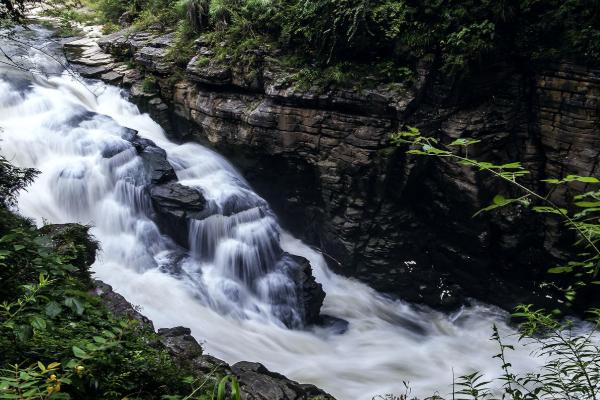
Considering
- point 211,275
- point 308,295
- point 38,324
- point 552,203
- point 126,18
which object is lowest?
point 308,295

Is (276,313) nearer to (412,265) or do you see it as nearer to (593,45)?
(412,265)

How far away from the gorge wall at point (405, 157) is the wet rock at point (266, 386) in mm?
4753

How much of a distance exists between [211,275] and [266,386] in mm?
3923

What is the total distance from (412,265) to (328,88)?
4705 mm

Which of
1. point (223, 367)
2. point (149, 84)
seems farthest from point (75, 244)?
point (149, 84)

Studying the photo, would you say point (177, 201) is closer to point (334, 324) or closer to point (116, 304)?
point (116, 304)

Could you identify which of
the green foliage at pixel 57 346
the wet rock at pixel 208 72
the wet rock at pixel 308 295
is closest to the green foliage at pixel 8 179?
the green foliage at pixel 57 346

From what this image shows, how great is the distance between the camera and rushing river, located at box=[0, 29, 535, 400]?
7492 mm

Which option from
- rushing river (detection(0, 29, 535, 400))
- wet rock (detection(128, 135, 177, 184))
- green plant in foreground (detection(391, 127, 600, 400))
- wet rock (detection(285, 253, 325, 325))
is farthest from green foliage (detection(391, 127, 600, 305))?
wet rock (detection(128, 135, 177, 184))

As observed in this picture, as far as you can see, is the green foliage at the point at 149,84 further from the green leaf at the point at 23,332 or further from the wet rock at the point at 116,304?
the green leaf at the point at 23,332

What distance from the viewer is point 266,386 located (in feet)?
17.5

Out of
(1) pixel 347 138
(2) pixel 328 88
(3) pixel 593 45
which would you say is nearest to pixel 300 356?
(1) pixel 347 138

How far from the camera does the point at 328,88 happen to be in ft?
30.0

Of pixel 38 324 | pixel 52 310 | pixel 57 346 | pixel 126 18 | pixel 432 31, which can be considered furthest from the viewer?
pixel 126 18
